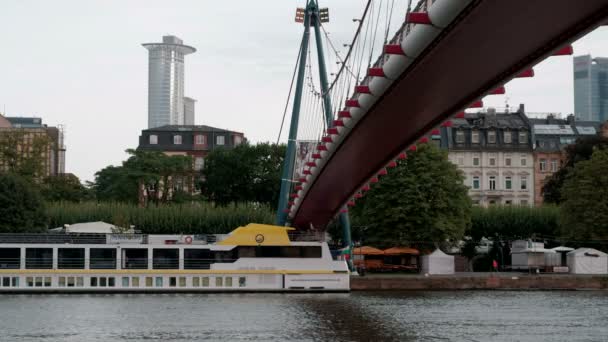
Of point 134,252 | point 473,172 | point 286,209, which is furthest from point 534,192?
point 134,252

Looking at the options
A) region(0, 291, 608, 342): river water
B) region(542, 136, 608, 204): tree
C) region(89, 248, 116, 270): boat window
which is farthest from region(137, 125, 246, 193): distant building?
region(0, 291, 608, 342): river water

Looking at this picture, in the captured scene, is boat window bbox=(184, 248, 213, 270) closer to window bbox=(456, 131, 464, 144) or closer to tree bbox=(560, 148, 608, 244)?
tree bbox=(560, 148, 608, 244)

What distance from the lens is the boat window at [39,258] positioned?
4741 centimetres

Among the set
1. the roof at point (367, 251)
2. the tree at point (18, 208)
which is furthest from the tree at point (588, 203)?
the tree at point (18, 208)

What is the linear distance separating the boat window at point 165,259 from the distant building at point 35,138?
36.1 metres

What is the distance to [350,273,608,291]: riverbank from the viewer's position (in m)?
49.3

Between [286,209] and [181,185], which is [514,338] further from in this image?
[181,185]

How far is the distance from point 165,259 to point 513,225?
1142 inches

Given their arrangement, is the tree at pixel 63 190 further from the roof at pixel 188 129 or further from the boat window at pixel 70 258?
the boat window at pixel 70 258

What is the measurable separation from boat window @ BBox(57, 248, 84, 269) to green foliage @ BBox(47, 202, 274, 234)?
1902 centimetres

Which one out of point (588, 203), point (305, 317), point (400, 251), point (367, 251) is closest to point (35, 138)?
point (367, 251)

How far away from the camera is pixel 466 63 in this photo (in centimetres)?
1961

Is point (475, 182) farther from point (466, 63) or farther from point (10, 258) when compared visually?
point (466, 63)

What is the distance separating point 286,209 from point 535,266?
15350 millimetres
